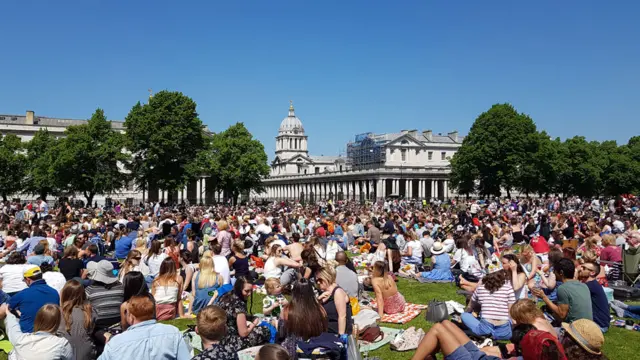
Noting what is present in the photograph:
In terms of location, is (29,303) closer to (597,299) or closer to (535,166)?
(597,299)

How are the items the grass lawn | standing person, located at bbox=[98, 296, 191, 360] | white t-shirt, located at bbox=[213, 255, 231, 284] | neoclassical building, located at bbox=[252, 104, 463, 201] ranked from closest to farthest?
1. standing person, located at bbox=[98, 296, 191, 360]
2. the grass lawn
3. white t-shirt, located at bbox=[213, 255, 231, 284]
4. neoclassical building, located at bbox=[252, 104, 463, 201]

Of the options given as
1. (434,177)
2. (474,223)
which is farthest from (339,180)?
(474,223)

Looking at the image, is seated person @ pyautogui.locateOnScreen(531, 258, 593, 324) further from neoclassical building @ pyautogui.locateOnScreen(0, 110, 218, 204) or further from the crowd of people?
neoclassical building @ pyautogui.locateOnScreen(0, 110, 218, 204)

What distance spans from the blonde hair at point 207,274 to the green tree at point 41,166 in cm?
4802

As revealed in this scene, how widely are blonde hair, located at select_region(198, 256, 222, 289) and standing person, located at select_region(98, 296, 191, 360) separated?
4.37 metres

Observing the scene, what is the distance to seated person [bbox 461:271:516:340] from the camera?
7.85 m

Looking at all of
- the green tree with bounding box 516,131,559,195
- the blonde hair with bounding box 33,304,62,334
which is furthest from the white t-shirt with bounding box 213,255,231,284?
the green tree with bounding box 516,131,559,195

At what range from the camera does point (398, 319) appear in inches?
377

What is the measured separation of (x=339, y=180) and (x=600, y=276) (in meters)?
80.6

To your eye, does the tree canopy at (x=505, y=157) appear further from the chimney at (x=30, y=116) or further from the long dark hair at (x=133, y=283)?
the chimney at (x=30, y=116)

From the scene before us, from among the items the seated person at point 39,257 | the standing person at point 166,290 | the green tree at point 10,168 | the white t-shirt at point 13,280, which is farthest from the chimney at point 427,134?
the white t-shirt at point 13,280

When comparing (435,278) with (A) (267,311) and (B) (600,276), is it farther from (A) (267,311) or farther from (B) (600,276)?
(A) (267,311)

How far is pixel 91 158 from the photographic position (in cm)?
5122

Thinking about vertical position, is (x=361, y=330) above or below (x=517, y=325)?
below
